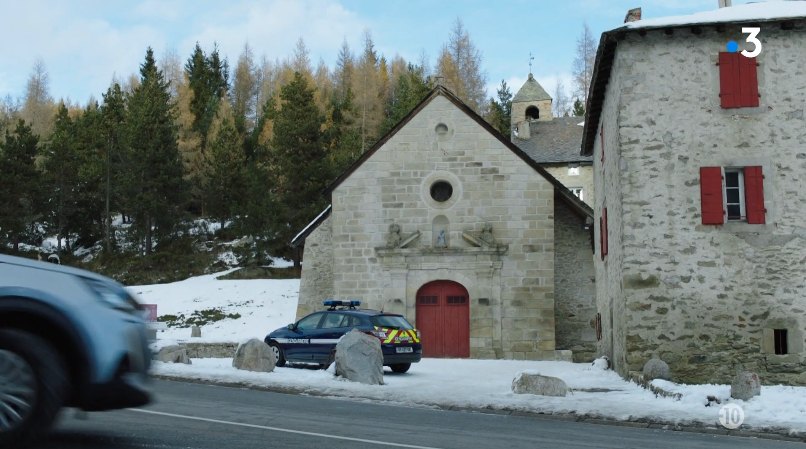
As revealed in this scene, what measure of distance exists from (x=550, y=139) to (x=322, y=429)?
4427cm

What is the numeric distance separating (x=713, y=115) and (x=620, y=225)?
9.63 ft

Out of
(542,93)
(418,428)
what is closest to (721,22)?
(418,428)

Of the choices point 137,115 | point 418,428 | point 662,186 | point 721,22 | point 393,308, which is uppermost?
point 137,115

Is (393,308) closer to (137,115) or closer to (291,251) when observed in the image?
(291,251)

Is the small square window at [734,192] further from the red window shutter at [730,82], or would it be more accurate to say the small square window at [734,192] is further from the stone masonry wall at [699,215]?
the red window shutter at [730,82]

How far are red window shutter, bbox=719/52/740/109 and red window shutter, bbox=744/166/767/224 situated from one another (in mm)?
1445

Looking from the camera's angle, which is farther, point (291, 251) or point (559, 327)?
point (291, 251)

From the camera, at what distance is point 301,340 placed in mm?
18672

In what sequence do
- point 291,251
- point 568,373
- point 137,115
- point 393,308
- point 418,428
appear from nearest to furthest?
point 418,428 → point 568,373 → point 393,308 → point 291,251 → point 137,115

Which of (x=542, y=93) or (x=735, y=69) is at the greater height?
(x=542, y=93)

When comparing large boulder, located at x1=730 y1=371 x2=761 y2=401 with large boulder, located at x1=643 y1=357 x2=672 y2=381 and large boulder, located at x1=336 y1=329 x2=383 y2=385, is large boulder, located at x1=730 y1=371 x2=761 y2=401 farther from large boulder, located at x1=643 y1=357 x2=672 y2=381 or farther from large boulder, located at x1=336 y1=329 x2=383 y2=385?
large boulder, located at x1=336 y1=329 x2=383 y2=385

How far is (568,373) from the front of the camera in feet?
64.9

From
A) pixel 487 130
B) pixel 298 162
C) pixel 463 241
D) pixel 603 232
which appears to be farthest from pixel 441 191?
pixel 298 162

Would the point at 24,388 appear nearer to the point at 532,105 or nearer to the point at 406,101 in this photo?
the point at 532,105
